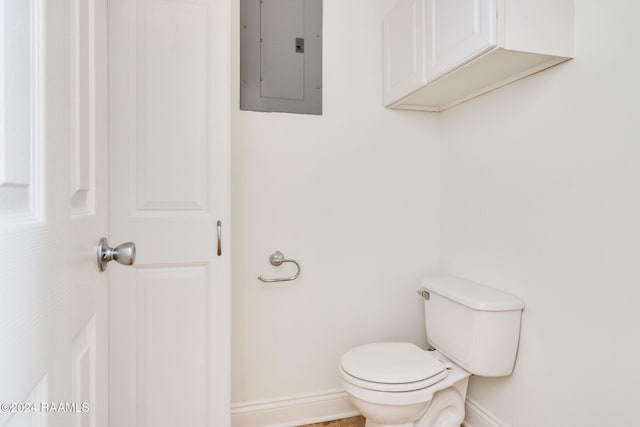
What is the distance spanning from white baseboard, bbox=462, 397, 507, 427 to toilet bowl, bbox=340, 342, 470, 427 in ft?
0.40

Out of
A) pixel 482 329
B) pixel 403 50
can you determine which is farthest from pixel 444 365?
pixel 403 50

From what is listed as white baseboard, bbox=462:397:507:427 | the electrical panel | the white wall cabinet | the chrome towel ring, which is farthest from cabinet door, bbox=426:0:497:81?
white baseboard, bbox=462:397:507:427

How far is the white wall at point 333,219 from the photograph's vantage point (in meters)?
1.76

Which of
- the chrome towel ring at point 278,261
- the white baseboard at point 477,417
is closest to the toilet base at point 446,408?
the white baseboard at point 477,417

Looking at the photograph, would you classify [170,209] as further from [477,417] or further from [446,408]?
[477,417]

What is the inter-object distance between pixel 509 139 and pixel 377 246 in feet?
2.73

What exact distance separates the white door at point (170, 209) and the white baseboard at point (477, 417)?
1.17m

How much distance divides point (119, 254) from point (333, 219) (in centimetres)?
125

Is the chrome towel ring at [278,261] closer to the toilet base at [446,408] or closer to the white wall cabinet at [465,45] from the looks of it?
the toilet base at [446,408]

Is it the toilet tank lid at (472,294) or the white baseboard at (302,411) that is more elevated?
the toilet tank lid at (472,294)

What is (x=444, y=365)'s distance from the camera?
1.53 meters

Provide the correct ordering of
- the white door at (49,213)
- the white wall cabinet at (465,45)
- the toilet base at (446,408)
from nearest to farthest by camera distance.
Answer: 1. the white door at (49,213)
2. the white wall cabinet at (465,45)
3. the toilet base at (446,408)

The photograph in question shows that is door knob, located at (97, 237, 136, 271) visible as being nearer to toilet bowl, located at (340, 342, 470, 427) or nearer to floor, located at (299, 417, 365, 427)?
toilet bowl, located at (340, 342, 470, 427)

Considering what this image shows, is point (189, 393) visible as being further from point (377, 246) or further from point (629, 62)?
point (629, 62)
